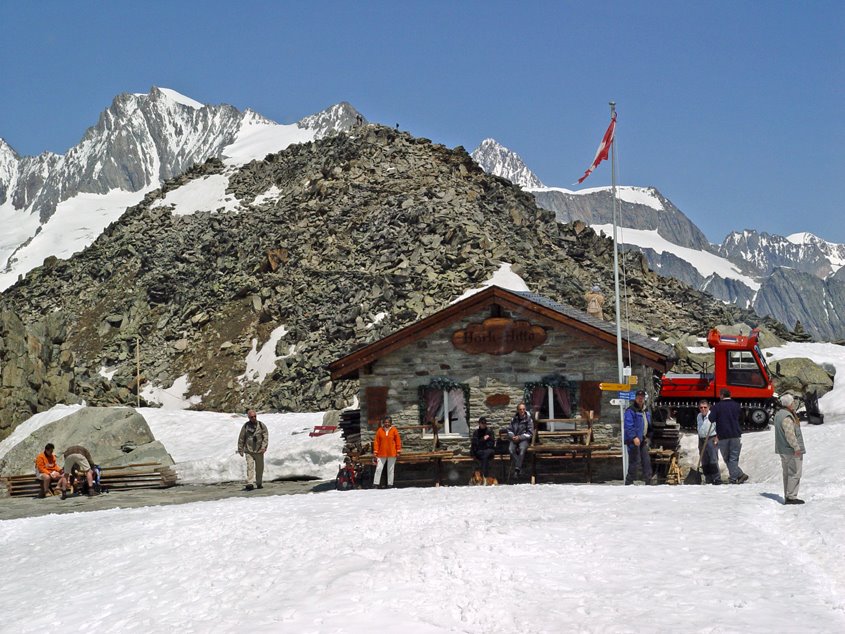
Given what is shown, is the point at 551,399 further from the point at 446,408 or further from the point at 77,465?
the point at 77,465

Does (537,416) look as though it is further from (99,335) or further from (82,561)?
(99,335)

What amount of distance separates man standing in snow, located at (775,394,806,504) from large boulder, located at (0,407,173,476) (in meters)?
23.5

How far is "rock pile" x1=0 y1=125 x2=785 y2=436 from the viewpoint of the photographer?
60.8m

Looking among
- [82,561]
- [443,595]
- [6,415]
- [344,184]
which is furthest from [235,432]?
[344,184]

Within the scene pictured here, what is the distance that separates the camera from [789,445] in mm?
16109

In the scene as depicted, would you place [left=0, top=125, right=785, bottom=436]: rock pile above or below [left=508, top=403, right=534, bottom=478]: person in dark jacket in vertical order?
above

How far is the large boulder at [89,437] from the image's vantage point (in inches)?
1368

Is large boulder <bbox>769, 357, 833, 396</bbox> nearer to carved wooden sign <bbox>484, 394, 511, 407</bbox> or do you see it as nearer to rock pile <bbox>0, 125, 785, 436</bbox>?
rock pile <bbox>0, 125, 785, 436</bbox>

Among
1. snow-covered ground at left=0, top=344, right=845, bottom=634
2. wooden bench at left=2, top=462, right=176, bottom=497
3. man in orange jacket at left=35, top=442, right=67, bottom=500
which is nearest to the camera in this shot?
snow-covered ground at left=0, top=344, right=845, bottom=634

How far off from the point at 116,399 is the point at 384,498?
1774 inches

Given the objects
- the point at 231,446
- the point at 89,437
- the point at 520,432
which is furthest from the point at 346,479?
the point at 231,446

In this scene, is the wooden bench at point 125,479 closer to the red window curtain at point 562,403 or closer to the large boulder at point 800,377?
the red window curtain at point 562,403

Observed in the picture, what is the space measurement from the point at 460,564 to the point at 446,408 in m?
12.7

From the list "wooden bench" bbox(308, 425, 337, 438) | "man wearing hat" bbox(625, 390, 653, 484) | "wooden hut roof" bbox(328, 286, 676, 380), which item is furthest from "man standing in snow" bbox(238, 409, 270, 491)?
"wooden bench" bbox(308, 425, 337, 438)
